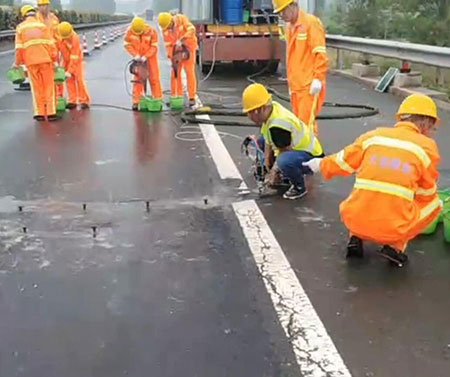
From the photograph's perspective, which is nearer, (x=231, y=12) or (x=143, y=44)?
Answer: (x=143, y=44)

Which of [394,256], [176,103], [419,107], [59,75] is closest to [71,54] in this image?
[59,75]

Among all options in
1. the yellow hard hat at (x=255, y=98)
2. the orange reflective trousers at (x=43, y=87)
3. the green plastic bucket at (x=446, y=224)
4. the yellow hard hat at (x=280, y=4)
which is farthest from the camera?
the orange reflective trousers at (x=43, y=87)

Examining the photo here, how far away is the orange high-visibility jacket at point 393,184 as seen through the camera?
4637 millimetres

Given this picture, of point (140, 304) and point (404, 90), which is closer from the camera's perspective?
point (140, 304)

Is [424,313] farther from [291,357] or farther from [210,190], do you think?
[210,190]

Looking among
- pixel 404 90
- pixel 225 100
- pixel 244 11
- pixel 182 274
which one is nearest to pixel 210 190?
pixel 182 274

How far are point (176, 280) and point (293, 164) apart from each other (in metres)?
2.18

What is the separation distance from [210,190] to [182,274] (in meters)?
2.27

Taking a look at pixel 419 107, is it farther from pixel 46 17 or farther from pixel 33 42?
pixel 46 17

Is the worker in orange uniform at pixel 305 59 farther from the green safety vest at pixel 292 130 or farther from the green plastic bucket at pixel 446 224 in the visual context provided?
the green plastic bucket at pixel 446 224

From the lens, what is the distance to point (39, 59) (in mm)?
11055

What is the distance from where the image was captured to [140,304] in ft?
14.0

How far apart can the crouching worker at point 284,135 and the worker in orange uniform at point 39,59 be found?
18.0 feet

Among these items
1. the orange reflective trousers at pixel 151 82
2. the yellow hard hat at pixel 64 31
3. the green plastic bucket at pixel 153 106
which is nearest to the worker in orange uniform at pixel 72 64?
the yellow hard hat at pixel 64 31
